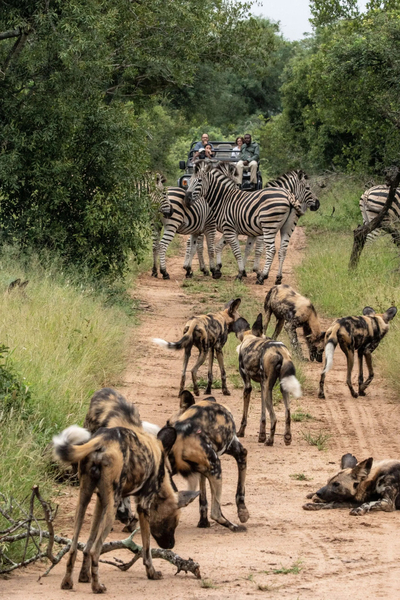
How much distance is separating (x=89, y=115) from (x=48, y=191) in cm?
112

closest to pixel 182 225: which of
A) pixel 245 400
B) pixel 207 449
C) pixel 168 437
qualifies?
pixel 245 400

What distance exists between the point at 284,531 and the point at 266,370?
193 cm

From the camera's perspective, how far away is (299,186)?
16766 millimetres

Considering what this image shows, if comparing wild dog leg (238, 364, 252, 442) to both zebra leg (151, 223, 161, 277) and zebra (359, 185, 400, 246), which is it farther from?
zebra leg (151, 223, 161, 277)

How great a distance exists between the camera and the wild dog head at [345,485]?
5070 millimetres

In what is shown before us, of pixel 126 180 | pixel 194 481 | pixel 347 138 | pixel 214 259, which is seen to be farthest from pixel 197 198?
pixel 194 481

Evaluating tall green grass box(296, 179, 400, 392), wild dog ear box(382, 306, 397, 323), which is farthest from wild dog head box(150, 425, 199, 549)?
wild dog ear box(382, 306, 397, 323)

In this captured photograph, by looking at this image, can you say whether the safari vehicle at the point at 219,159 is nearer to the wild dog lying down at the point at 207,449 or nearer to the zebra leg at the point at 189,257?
the zebra leg at the point at 189,257

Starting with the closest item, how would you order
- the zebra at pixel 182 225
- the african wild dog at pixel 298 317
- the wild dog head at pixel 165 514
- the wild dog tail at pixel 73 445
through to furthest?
the wild dog tail at pixel 73 445, the wild dog head at pixel 165 514, the african wild dog at pixel 298 317, the zebra at pixel 182 225

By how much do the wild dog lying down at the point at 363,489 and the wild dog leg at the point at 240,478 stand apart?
0.44m

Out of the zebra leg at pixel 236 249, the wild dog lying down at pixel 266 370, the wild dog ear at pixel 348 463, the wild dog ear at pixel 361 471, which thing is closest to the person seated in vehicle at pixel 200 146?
the zebra leg at pixel 236 249

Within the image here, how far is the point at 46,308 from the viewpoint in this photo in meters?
8.02

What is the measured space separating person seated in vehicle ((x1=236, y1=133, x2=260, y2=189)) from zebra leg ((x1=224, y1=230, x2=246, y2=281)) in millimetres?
2196

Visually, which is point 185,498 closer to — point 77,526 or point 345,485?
point 77,526
